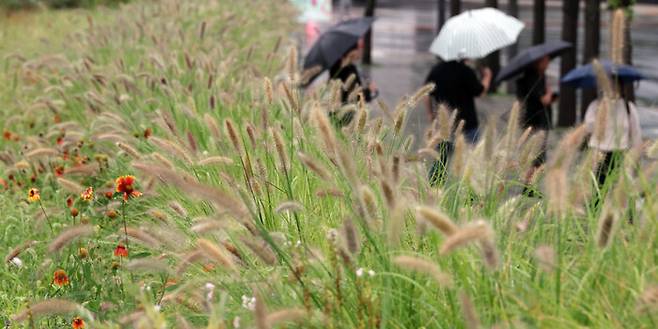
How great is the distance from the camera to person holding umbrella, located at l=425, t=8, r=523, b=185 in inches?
384

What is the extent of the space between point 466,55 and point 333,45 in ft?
3.88

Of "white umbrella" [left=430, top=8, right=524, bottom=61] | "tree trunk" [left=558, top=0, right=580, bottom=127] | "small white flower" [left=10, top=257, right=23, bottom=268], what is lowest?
"tree trunk" [left=558, top=0, right=580, bottom=127]

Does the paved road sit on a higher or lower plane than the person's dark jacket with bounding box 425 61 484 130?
lower

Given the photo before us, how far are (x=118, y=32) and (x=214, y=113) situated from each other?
240 inches

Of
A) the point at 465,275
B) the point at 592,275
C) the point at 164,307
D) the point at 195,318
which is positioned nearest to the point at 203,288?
the point at 195,318

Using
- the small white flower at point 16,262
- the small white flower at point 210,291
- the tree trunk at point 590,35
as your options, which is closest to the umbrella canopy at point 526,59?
the tree trunk at point 590,35

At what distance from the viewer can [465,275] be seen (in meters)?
3.51

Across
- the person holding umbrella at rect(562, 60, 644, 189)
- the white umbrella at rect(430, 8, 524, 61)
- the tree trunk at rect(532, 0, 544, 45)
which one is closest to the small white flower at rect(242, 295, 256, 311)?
the person holding umbrella at rect(562, 60, 644, 189)

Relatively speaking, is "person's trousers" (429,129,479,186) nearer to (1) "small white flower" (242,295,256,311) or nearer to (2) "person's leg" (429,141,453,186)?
(2) "person's leg" (429,141,453,186)

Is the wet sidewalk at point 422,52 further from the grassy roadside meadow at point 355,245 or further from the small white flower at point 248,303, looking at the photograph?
the small white flower at point 248,303

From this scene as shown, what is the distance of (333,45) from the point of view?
10.7 meters

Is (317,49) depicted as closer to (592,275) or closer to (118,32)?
(118,32)

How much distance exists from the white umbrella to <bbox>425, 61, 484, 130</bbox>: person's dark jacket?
0.73m

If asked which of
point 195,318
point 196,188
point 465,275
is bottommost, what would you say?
point 195,318
